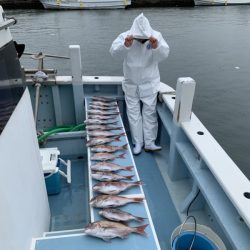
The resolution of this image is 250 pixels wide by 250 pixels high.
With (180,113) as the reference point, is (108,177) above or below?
below

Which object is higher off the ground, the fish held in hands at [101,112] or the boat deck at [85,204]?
the fish held in hands at [101,112]

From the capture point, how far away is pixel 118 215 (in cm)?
233

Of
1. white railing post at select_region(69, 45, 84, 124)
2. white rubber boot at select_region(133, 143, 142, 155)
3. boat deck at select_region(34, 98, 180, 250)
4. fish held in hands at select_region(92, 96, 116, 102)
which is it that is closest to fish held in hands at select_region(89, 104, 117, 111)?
fish held in hands at select_region(92, 96, 116, 102)

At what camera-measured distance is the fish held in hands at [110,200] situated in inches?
96.8

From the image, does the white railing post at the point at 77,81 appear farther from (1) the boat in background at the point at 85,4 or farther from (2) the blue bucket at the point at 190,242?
(1) the boat in background at the point at 85,4

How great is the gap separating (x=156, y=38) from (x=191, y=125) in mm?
1408

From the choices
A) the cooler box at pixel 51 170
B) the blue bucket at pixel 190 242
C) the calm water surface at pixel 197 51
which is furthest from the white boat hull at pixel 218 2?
the blue bucket at pixel 190 242

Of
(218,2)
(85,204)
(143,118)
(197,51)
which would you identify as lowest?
(197,51)

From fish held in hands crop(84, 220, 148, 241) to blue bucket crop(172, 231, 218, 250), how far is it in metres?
0.57

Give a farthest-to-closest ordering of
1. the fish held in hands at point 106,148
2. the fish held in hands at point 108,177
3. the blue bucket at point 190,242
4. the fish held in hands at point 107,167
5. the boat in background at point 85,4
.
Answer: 1. the boat in background at point 85,4
2. the fish held in hands at point 106,148
3. the fish held in hands at point 107,167
4. the fish held in hands at point 108,177
5. the blue bucket at point 190,242

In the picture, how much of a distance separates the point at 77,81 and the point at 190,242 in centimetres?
297

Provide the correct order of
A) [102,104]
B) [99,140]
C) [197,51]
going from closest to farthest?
[99,140]
[102,104]
[197,51]

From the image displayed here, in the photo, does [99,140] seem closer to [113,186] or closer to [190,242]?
[113,186]

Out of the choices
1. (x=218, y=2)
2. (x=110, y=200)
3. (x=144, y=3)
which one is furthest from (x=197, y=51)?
(x=218, y=2)
